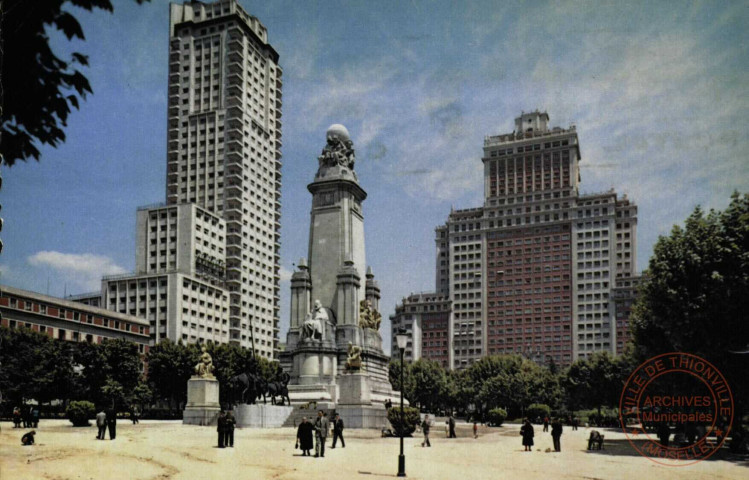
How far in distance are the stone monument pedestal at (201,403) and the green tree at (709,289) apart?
3261 cm

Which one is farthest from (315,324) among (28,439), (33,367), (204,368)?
(28,439)

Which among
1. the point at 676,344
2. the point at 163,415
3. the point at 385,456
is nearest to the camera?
the point at 385,456

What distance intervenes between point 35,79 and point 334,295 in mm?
63494

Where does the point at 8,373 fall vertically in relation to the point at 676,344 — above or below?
below

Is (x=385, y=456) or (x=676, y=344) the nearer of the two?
(x=385, y=456)

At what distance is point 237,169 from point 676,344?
114 metres

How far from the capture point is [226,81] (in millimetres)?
141250

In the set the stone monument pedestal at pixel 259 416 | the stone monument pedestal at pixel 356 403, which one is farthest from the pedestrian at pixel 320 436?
the stone monument pedestal at pixel 259 416

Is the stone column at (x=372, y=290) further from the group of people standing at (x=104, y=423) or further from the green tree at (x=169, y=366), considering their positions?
the group of people standing at (x=104, y=423)

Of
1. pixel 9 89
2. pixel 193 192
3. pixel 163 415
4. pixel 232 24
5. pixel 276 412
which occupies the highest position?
pixel 232 24

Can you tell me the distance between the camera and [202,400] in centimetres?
5325

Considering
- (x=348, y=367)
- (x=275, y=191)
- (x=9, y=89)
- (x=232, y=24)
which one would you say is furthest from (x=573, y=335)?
(x=9, y=89)

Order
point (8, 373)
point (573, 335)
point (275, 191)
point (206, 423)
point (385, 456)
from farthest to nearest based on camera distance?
1. point (573, 335)
2. point (275, 191)
3. point (8, 373)
4. point (206, 423)
5. point (385, 456)

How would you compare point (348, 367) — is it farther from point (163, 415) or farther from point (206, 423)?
point (163, 415)
